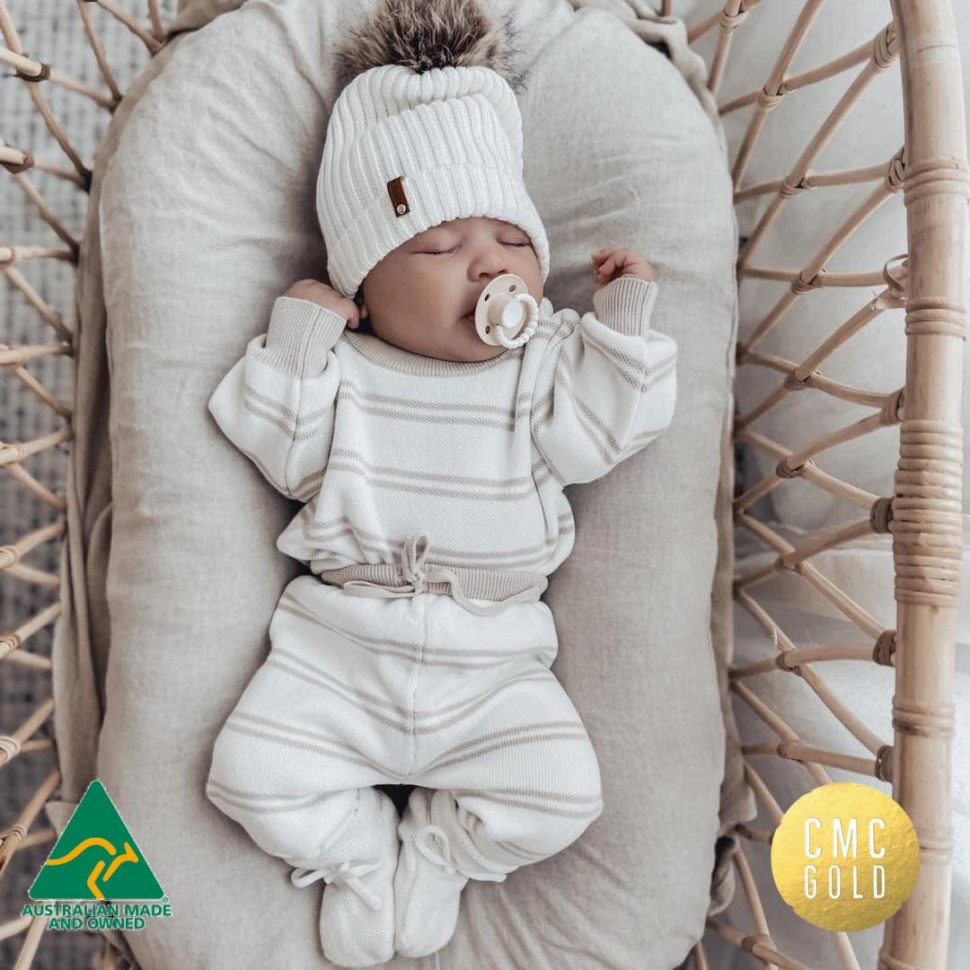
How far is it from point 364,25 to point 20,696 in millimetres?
873

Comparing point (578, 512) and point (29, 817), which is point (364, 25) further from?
point (29, 817)

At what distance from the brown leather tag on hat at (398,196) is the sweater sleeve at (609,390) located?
0.19 metres

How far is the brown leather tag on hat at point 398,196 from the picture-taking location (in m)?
0.81

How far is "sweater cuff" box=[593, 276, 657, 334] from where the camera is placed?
0.83 meters

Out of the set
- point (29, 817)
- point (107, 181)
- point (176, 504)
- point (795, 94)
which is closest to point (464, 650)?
point (176, 504)

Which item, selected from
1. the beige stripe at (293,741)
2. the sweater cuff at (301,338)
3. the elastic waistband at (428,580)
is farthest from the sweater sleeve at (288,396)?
the beige stripe at (293,741)

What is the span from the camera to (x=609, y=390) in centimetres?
83

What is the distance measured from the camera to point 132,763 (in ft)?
2.68

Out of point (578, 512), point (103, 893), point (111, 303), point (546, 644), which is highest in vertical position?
point (111, 303)

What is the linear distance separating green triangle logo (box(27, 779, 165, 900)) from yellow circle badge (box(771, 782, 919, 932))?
52 cm

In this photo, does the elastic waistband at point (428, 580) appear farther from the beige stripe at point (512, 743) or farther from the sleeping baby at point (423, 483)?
the beige stripe at point (512, 743)

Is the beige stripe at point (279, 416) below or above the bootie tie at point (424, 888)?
above

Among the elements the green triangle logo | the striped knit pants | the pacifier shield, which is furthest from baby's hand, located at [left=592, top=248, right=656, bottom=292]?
the green triangle logo

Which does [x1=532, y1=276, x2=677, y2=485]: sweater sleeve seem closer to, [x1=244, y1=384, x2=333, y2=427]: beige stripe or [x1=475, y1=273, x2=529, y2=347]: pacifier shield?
[x1=475, y1=273, x2=529, y2=347]: pacifier shield
